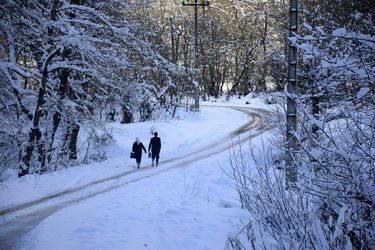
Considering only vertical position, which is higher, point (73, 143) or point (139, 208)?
point (73, 143)

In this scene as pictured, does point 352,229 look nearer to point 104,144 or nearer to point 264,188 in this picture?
point 264,188

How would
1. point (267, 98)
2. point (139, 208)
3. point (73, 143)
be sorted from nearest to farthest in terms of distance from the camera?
point (139, 208) < point (267, 98) < point (73, 143)

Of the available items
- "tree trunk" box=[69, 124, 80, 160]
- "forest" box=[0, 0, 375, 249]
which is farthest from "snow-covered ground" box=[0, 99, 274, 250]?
"tree trunk" box=[69, 124, 80, 160]

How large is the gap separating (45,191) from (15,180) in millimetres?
1922

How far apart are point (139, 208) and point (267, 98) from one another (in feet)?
17.9

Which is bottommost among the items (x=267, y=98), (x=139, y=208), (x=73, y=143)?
(x=139, y=208)

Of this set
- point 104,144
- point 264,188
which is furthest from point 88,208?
point 104,144

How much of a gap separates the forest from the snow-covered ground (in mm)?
867

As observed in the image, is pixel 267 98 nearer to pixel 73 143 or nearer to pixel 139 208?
pixel 139 208

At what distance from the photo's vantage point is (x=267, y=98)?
12398 mm

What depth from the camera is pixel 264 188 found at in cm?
587

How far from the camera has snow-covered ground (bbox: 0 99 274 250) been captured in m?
7.90

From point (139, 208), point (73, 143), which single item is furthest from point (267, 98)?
point (73, 143)

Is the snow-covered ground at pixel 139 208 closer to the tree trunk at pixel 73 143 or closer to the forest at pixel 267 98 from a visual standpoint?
the forest at pixel 267 98
